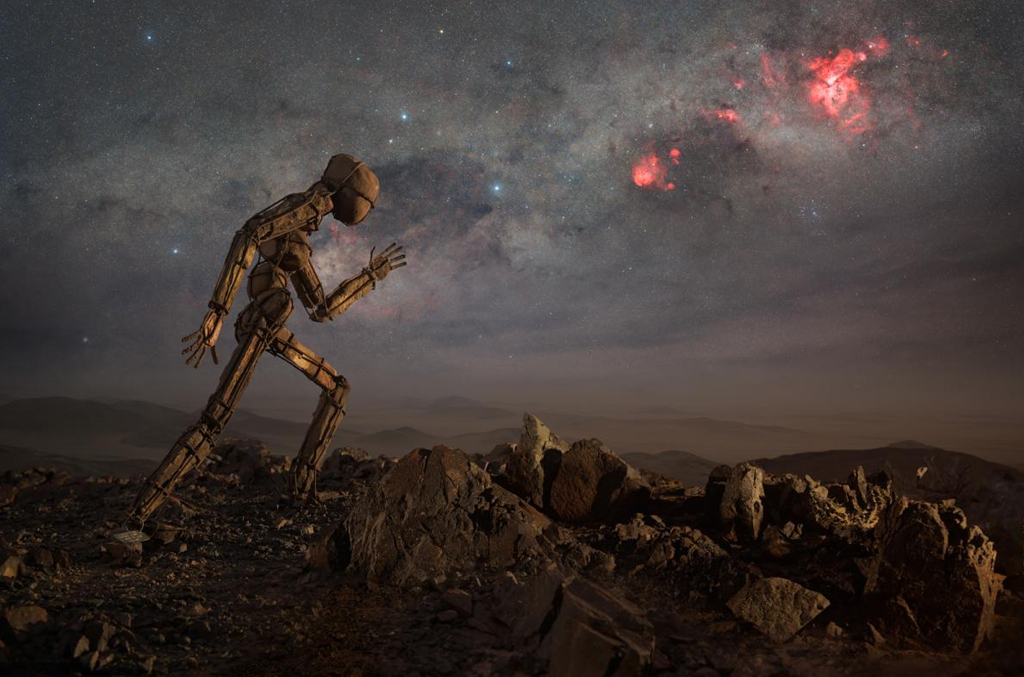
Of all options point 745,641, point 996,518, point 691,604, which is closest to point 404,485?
point 691,604

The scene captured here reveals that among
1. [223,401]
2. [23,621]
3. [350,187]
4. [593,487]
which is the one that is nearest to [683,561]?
[593,487]

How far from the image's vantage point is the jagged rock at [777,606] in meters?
4.54

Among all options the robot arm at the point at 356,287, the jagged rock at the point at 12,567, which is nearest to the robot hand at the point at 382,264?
the robot arm at the point at 356,287

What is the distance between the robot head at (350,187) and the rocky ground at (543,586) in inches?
158

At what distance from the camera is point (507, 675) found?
404 cm

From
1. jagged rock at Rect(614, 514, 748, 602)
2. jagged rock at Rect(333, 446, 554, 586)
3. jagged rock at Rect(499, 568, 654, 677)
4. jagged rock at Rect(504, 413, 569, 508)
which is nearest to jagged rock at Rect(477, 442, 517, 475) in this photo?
jagged rock at Rect(504, 413, 569, 508)

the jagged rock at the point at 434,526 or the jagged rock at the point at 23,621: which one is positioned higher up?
the jagged rock at the point at 434,526

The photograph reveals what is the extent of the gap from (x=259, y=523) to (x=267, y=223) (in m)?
4.39

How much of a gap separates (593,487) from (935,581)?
3541mm

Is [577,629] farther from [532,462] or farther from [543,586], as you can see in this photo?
[532,462]

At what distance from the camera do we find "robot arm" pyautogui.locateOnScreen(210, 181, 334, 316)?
762 cm

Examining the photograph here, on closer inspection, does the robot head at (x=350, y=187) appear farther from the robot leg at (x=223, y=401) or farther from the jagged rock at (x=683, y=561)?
the jagged rock at (x=683, y=561)

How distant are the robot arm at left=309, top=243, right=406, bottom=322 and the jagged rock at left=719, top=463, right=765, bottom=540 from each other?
6.14m

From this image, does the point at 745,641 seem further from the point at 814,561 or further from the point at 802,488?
the point at 802,488
